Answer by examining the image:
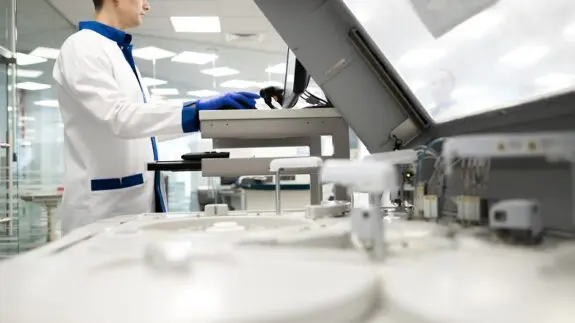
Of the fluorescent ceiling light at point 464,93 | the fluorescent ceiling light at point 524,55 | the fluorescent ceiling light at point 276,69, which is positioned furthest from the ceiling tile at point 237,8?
the fluorescent ceiling light at point 524,55

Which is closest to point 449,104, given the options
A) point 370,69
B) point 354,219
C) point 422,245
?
point 370,69

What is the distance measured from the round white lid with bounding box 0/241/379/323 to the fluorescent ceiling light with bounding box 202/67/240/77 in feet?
20.5

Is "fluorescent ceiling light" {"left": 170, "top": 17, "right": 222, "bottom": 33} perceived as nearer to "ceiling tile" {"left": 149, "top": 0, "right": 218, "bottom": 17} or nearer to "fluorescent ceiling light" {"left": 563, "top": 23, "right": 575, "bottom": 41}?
"ceiling tile" {"left": 149, "top": 0, "right": 218, "bottom": 17}

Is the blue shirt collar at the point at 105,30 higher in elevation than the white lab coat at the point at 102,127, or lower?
higher

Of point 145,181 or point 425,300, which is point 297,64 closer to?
point 145,181

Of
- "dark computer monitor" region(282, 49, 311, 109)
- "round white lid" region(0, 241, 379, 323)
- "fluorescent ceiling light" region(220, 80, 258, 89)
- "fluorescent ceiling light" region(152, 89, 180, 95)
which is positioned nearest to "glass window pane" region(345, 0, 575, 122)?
"dark computer monitor" region(282, 49, 311, 109)

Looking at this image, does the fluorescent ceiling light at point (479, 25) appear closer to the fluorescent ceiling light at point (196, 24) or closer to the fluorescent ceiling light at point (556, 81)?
the fluorescent ceiling light at point (556, 81)

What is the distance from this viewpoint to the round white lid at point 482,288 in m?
0.37

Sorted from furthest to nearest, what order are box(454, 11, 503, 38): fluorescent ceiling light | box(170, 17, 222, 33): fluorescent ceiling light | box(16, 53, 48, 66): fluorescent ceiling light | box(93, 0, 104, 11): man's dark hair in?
box(170, 17, 222, 33): fluorescent ceiling light → box(16, 53, 48, 66): fluorescent ceiling light → box(93, 0, 104, 11): man's dark hair → box(454, 11, 503, 38): fluorescent ceiling light

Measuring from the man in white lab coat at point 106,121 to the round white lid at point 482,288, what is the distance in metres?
1.00

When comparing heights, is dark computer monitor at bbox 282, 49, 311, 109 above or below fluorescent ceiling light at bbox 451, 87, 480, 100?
above

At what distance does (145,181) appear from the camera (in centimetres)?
158

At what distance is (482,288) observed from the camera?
0.44 m

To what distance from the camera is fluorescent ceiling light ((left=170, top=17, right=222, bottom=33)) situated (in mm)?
4902
